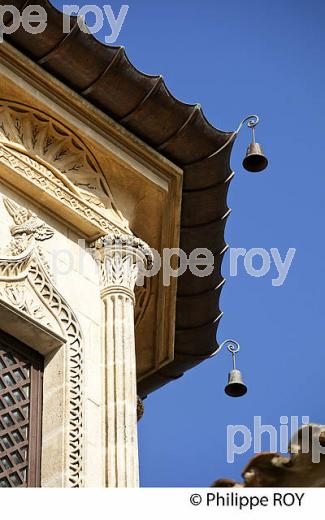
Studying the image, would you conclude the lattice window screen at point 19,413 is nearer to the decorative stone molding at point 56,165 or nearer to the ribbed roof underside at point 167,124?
the decorative stone molding at point 56,165

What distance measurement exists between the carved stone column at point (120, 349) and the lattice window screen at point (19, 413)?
22.0 inches

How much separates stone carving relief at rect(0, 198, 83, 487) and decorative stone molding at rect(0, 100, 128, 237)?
1.16 feet

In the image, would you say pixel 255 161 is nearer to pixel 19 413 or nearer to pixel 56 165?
pixel 56 165

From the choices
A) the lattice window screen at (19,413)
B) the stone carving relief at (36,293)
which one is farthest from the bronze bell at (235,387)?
the lattice window screen at (19,413)

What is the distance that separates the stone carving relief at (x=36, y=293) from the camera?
1545cm

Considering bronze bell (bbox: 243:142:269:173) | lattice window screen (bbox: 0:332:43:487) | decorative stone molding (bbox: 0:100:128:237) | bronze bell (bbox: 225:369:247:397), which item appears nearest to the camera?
lattice window screen (bbox: 0:332:43:487)

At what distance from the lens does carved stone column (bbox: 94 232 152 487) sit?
15194mm

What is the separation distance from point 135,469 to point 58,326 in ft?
4.35

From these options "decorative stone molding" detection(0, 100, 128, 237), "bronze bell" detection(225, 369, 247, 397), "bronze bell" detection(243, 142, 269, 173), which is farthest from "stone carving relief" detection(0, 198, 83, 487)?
"bronze bell" detection(225, 369, 247, 397)

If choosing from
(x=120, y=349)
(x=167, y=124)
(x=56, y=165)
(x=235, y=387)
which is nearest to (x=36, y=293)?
(x=120, y=349)

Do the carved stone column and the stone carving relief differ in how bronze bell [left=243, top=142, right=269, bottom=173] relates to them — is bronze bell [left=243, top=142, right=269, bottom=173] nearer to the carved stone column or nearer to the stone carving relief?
the carved stone column

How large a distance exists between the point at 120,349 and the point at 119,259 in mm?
896

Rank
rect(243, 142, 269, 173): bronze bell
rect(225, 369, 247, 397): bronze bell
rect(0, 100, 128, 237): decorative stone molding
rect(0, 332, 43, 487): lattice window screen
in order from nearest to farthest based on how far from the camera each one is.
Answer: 1. rect(0, 332, 43, 487): lattice window screen
2. rect(0, 100, 128, 237): decorative stone molding
3. rect(243, 142, 269, 173): bronze bell
4. rect(225, 369, 247, 397): bronze bell

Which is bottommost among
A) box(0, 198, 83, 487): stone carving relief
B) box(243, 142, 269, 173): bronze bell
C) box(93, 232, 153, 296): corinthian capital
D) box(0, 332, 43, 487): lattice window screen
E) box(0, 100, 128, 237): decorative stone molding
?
box(0, 332, 43, 487): lattice window screen
